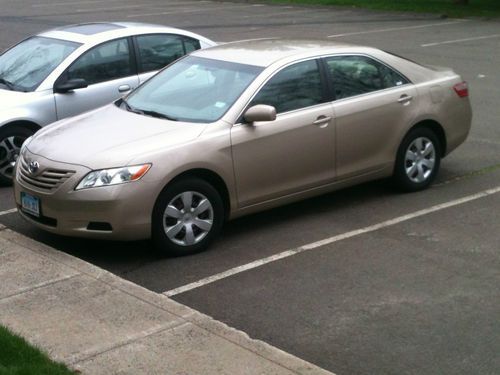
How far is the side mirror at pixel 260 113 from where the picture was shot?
7.66 m

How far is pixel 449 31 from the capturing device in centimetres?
2411

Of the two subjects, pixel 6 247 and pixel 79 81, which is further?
pixel 79 81

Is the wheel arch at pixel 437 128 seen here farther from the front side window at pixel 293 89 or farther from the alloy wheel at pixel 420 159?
the front side window at pixel 293 89

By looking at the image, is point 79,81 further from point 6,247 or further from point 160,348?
point 160,348

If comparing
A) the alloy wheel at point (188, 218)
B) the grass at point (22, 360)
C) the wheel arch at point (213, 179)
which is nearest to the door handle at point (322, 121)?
the wheel arch at point (213, 179)

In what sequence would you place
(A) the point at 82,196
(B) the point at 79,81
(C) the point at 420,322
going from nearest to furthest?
A: (C) the point at 420,322 < (A) the point at 82,196 < (B) the point at 79,81

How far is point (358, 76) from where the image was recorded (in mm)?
8812

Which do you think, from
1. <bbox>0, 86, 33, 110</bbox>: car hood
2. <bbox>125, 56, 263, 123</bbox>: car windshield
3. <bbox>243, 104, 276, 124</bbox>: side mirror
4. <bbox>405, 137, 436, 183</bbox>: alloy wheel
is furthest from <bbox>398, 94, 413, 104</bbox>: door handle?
<bbox>0, 86, 33, 110</bbox>: car hood

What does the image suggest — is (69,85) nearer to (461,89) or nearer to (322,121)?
(322,121)

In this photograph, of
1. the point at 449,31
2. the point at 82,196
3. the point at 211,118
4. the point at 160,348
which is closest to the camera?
the point at 160,348

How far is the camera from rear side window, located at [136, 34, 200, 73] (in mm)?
10622

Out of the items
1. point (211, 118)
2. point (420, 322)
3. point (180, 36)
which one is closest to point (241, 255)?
point (211, 118)

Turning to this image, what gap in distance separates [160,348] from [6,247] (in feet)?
8.51

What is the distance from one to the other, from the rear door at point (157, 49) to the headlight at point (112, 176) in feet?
11.3
